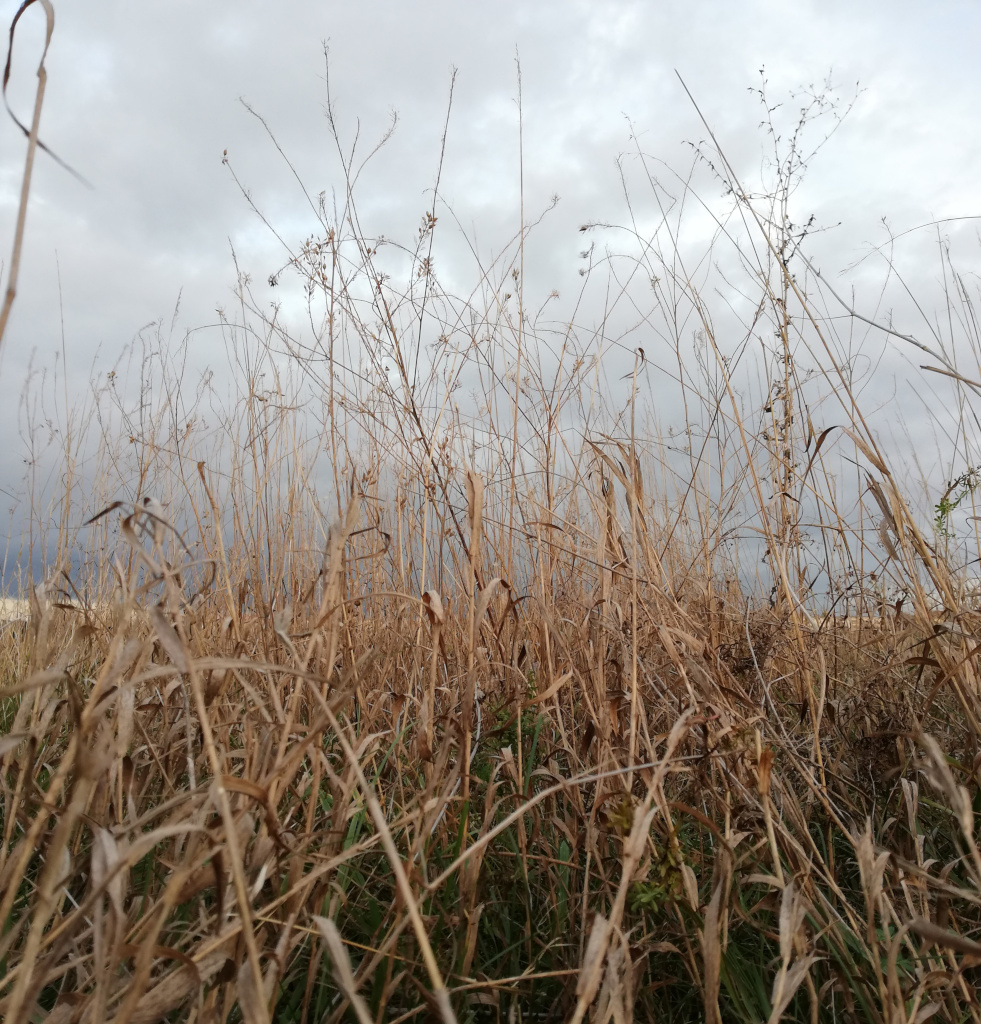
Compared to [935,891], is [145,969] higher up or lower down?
higher up

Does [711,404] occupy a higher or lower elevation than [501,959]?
higher

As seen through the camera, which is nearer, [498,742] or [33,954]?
[33,954]

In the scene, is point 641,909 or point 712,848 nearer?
point 641,909

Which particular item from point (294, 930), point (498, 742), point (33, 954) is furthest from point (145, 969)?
point (498, 742)

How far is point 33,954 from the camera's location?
511mm

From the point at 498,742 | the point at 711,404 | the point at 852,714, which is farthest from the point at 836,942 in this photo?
the point at 711,404

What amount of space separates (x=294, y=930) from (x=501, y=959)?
0.90ft

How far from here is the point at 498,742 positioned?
1.50m

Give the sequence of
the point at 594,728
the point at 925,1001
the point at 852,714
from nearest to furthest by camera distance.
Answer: the point at 925,1001 < the point at 594,728 < the point at 852,714

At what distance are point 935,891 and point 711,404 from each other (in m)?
1.04

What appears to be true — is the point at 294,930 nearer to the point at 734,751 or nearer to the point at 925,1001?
the point at 734,751

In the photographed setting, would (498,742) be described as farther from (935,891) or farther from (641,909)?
(935,891)

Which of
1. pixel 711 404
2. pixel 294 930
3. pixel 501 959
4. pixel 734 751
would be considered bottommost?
pixel 501 959

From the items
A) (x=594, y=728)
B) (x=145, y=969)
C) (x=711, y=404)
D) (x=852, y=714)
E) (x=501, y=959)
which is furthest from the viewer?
(x=711, y=404)
